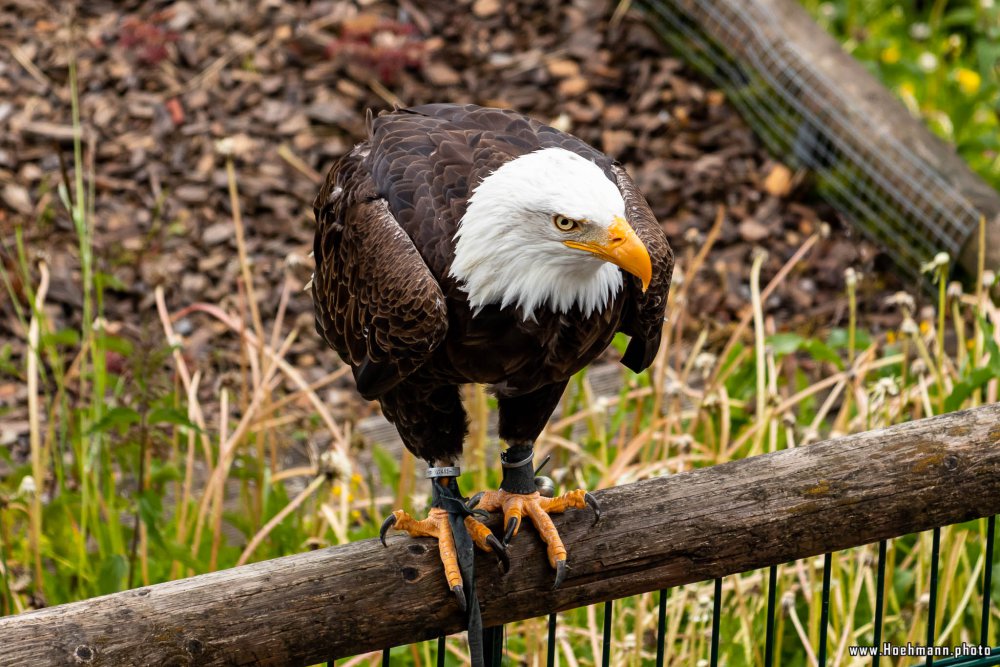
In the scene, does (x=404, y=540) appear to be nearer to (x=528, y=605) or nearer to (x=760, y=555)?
(x=528, y=605)

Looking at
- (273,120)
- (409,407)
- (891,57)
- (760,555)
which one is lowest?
(760,555)

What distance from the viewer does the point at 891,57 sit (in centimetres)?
577

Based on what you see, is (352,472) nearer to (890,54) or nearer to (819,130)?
(819,130)

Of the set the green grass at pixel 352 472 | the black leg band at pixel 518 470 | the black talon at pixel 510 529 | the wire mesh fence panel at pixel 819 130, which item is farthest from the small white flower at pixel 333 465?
the wire mesh fence panel at pixel 819 130

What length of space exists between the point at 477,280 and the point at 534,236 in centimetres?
14

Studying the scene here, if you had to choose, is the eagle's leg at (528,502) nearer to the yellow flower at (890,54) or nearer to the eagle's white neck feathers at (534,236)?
the eagle's white neck feathers at (534,236)

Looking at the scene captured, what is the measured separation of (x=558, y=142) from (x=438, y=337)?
0.49 metres

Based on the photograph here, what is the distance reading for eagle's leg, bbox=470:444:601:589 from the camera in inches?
91.5

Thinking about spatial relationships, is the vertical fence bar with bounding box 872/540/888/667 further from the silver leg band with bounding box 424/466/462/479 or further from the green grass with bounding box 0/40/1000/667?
the silver leg band with bounding box 424/466/462/479

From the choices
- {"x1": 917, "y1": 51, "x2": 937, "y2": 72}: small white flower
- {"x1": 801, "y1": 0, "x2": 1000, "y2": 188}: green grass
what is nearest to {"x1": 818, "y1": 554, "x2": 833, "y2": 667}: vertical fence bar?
{"x1": 801, "y1": 0, "x2": 1000, "y2": 188}: green grass

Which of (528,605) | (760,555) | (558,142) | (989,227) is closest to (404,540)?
(528,605)

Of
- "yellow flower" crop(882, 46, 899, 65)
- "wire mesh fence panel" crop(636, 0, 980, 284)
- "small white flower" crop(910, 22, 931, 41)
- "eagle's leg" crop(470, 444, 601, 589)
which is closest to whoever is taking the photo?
"eagle's leg" crop(470, 444, 601, 589)

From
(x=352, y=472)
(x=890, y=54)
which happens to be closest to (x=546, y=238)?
(x=352, y=472)

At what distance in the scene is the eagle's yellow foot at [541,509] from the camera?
2305 millimetres
